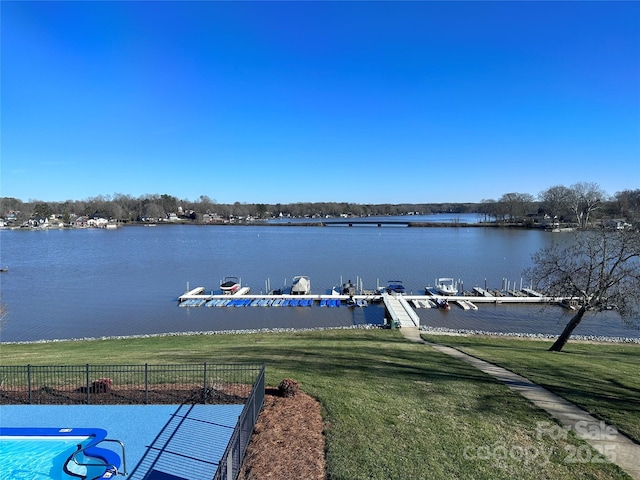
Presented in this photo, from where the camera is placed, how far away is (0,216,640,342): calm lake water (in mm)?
34938

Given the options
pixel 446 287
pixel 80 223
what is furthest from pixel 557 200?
pixel 80 223

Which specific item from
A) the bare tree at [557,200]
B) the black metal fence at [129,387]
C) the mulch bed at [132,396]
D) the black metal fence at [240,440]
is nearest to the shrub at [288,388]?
the black metal fence at [240,440]

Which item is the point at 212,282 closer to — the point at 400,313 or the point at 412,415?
the point at 400,313

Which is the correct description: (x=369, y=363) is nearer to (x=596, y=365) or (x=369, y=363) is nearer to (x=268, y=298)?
(x=596, y=365)

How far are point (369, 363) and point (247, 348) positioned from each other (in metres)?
6.53

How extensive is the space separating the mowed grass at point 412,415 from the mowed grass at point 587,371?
5.52 feet

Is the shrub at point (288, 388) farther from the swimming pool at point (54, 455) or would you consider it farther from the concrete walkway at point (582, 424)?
the concrete walkway at point (582, 424)

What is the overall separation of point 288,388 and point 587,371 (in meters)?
11.5

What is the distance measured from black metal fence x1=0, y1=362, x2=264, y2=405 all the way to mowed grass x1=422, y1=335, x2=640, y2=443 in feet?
30.5

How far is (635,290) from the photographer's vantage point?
63.9 ft

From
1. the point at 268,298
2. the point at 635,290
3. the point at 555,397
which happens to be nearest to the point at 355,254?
the point at 268,298

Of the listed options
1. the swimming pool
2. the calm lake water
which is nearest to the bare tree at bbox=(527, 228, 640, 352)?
the calm lake water

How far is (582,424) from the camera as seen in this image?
9.87 meters

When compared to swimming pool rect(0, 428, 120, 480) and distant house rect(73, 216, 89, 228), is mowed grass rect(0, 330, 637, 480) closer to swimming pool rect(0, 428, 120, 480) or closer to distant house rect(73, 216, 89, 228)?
swimming pool rect(0, 428, 120, 480)
